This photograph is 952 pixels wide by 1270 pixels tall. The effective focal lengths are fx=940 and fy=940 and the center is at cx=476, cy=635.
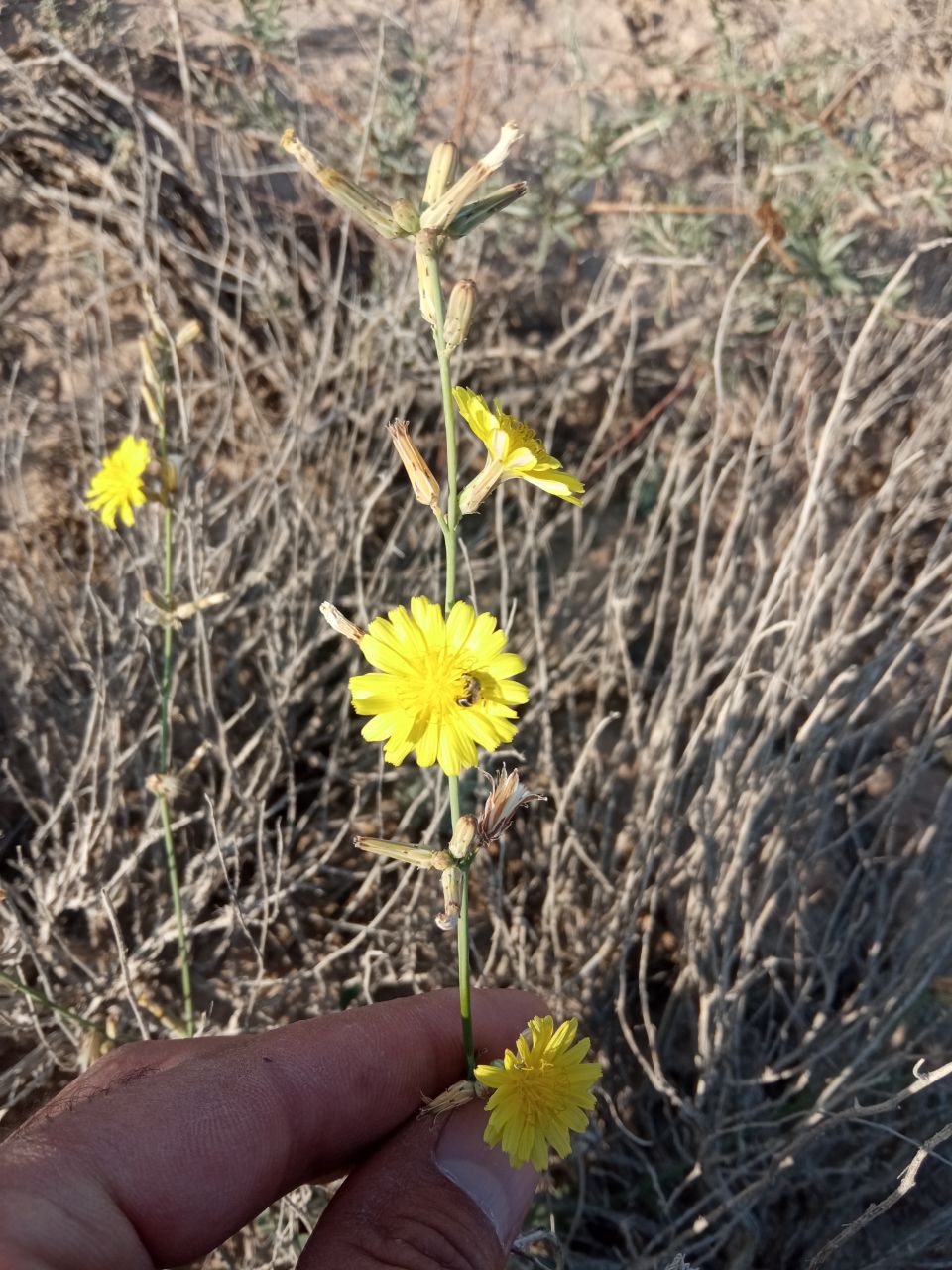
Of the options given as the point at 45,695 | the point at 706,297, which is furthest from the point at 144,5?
the point at 45,695

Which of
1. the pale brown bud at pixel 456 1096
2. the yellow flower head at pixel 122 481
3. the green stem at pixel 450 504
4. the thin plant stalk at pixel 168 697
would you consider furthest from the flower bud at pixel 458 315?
the pale brown bud at pixel 456 1096

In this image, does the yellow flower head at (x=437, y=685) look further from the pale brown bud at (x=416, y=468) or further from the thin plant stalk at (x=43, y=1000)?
the thin plant stalk at (x=43, y=1000)

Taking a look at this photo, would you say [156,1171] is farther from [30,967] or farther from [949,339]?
[949,339]

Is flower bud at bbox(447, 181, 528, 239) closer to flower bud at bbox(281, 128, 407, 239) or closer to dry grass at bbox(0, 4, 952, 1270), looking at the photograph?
flower bud at bbox(281, 128, 407, 239)

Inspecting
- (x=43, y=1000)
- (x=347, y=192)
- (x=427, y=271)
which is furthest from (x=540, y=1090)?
(x=347, y=192)

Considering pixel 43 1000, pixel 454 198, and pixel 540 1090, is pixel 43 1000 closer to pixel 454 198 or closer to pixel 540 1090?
pixel 540 1090
